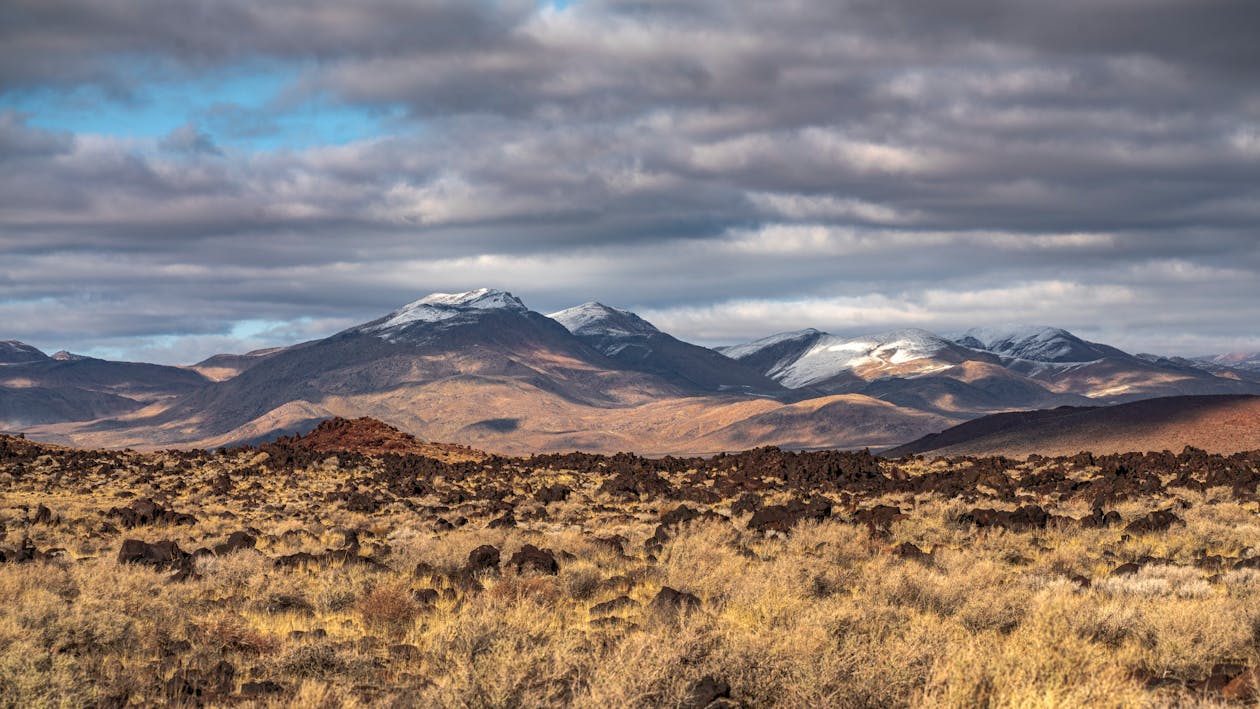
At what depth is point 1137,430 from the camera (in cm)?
7056

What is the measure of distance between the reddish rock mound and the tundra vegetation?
30.5 m

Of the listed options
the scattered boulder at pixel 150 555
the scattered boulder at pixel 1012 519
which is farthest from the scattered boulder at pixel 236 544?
the scattered boulder at pixel 1012 519

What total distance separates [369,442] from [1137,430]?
5078cm

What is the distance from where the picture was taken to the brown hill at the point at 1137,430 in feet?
218

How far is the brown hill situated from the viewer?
66.4 meters

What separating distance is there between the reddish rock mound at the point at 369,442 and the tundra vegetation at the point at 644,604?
100 feet

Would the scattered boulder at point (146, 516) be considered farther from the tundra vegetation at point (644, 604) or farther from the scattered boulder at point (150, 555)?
the scattered boulder at point (150, 555)

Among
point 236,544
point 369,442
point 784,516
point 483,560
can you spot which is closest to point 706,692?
point 483,560

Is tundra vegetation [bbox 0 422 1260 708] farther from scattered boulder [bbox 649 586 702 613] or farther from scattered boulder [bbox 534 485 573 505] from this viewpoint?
scattered boulder [bbox 534 485 573 505]

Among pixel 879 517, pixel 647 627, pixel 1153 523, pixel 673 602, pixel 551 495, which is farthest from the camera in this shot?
pixel 551 495

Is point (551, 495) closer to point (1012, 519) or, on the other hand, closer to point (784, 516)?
point (784, 516)

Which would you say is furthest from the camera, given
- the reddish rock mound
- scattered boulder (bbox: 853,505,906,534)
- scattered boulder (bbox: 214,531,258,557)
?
the reddish rock mound

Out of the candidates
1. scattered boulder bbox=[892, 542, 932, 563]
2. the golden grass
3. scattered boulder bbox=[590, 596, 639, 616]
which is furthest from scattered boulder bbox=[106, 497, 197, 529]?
scattered boulder bbox=[892, 542, 932, 563]

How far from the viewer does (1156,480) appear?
34.3 m
